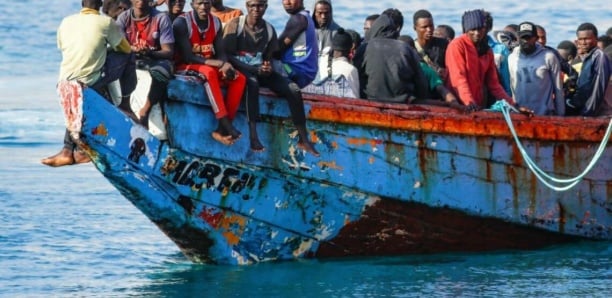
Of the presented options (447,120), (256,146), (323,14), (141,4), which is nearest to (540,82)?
(447,120)

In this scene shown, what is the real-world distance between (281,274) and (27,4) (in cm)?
2713

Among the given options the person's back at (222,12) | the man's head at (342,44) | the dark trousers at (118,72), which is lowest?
the dark trousers at (118,72)

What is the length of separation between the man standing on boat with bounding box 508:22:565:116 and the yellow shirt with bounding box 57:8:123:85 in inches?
146

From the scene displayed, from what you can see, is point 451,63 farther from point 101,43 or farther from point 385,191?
point 101,43

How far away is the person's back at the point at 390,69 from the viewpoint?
12563mm

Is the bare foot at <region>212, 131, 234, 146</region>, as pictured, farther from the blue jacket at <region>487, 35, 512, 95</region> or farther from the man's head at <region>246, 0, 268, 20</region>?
the blue jacket at <region>487, 35, 512, 95</region>

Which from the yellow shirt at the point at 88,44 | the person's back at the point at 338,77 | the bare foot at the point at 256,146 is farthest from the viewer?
the person's back at the point at 338,77

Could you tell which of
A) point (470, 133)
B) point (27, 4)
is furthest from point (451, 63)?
point (27, 4)

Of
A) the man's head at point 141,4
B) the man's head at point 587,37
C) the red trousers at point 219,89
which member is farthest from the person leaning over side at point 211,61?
the man's head at point 587,37

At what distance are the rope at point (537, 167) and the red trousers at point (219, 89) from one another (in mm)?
2241

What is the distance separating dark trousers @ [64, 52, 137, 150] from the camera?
11680 millimetres

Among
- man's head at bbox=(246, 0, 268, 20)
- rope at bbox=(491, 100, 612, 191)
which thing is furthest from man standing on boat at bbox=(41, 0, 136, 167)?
rope at bbox=(491, 100, 612, 191)

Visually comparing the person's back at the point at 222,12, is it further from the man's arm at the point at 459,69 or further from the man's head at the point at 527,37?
the man's head at the point at 527,37

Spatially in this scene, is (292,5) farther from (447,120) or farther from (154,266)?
(154,266)
